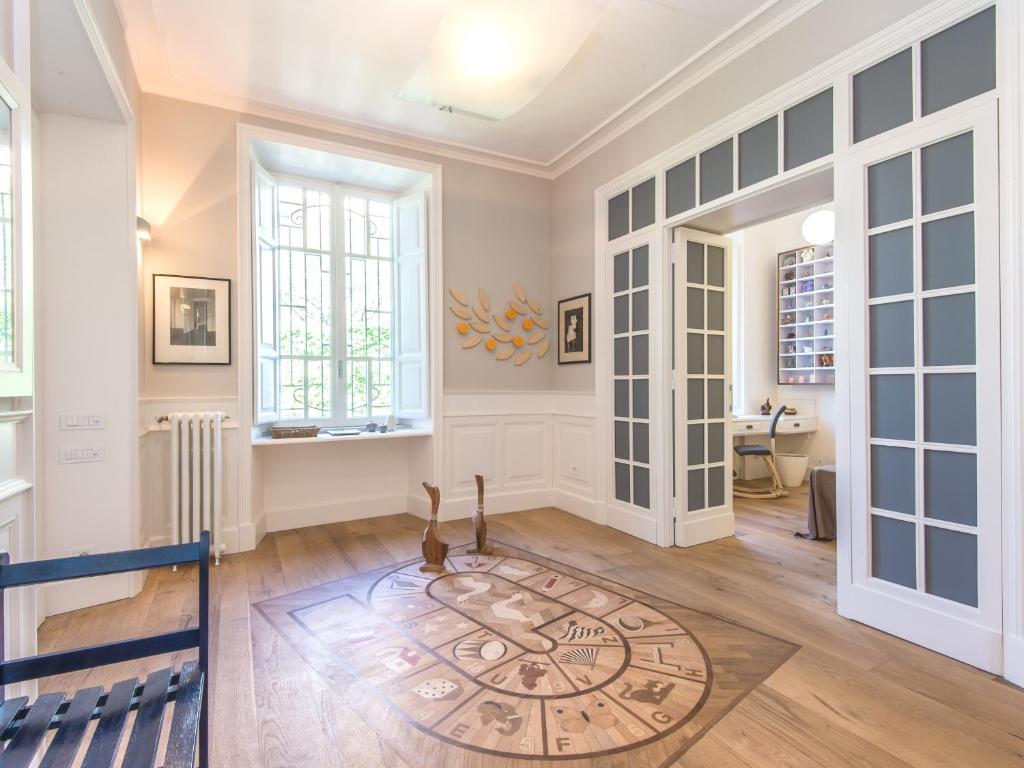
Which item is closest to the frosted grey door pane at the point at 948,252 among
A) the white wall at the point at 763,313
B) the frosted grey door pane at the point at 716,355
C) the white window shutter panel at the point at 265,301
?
the frosted grey door pane at the point at 716,355

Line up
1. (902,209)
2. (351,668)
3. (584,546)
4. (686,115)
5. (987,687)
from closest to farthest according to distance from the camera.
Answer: (987,687) < (351,668) < (902,209) < (686,115) < (584,546)

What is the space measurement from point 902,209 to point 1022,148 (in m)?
0.42

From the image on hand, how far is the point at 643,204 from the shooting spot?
3.85 m

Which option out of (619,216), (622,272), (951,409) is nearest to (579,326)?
(622,272)

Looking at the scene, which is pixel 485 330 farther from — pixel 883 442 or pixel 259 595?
pixel 883 442

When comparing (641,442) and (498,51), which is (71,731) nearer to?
(498,51)

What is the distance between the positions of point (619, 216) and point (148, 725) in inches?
156

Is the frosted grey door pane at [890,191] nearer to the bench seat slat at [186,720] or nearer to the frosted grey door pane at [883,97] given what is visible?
the frosted grey door pane at [883,97]

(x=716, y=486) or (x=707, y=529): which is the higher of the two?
(x=716, y=486)

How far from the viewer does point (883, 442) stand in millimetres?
2400

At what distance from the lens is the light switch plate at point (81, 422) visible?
8.68 feet

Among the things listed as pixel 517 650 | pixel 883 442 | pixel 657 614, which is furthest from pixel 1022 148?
pixel 517 650

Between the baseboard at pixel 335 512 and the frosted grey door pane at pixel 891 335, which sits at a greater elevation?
the frosted grey door pane at pixel 891 335

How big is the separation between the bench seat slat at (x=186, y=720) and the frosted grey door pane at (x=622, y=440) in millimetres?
3170
